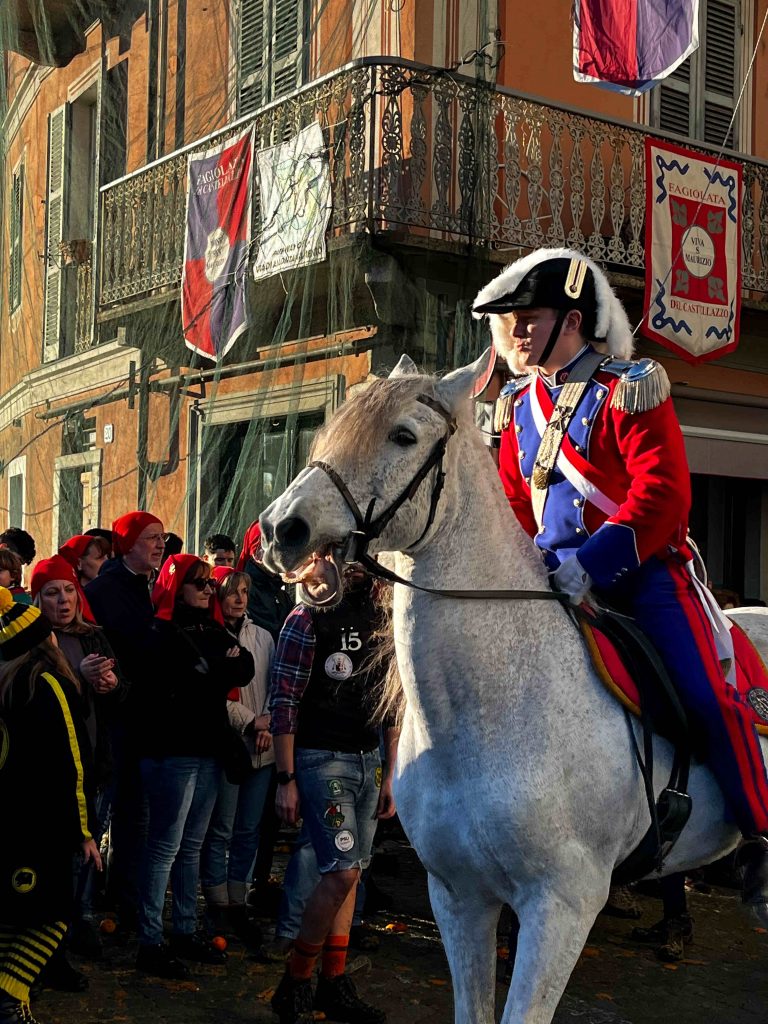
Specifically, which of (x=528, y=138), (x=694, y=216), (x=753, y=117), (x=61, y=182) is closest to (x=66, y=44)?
(x=61, y=182)

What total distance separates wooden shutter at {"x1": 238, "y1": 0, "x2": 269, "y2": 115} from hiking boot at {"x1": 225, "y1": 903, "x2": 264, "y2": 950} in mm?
5573

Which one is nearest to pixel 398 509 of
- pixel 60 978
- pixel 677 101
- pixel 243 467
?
pixel 60 978

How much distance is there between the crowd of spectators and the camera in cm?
463

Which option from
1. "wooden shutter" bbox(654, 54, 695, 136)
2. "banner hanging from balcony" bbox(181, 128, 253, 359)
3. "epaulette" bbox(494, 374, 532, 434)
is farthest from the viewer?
"wooden shutter" bbox(654, 54, 695, 136)

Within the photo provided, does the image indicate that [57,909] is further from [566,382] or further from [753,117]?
[753,117]

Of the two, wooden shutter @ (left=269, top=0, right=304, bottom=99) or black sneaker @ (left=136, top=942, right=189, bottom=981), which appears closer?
black sneaker @ (left=136, top=942, right=189, bottom=981)

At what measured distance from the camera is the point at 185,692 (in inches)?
245

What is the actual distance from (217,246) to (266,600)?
2.60 metres

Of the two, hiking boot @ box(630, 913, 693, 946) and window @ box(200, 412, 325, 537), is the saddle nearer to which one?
hiking boot @ box(630, 913, 693, 946)

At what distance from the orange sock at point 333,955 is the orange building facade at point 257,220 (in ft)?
11.7

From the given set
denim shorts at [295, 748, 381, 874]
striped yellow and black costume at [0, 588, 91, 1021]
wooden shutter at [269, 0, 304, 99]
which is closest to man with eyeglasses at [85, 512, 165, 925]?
denim shorts at [295, 748, 381, 874]

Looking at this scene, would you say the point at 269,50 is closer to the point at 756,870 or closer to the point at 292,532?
the point at 292,532

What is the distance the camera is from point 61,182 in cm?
956

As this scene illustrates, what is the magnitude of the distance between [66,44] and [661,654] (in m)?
6.67
